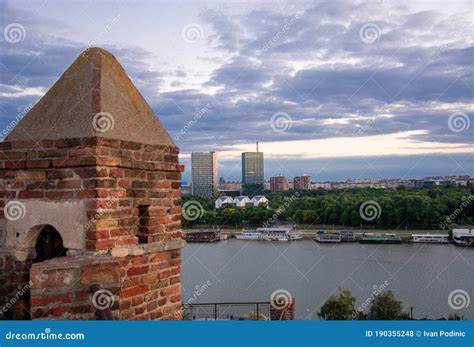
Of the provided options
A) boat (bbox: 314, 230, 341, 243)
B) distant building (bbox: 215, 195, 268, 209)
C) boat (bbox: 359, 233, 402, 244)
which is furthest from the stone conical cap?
boat (bbox: 359, 233, 402, 244)

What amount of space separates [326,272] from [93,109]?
25.3 metres

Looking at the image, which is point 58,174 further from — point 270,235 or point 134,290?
point 270,235

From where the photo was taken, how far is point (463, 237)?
3456 cm

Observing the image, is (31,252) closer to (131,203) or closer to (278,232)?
(131,203)

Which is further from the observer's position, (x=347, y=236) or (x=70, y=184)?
(x=347, y=236)

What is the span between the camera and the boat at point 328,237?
1446 inches

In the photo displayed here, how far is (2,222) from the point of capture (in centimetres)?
212

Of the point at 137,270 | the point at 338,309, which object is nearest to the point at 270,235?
the point at 338,309

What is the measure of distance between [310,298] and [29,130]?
766 inches

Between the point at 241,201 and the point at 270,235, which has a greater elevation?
the point at 241,201

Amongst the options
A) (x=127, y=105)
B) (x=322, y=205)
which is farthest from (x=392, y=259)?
(x=127, y=105)

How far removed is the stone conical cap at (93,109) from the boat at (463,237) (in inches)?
1406

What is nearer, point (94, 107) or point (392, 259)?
point (94, 107)

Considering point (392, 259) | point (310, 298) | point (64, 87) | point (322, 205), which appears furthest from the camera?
point (322, 205)
